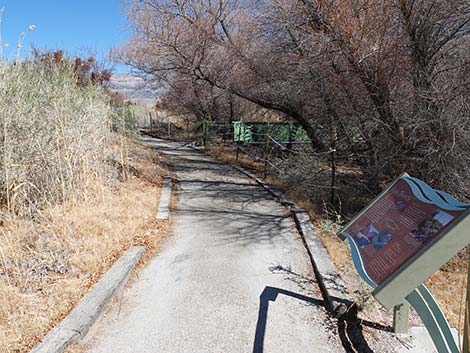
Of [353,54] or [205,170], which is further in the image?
[205,170]

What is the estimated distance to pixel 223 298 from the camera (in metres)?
3.73

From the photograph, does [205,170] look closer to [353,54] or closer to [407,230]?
[353,54]

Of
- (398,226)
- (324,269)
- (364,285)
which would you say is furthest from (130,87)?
(398,226)

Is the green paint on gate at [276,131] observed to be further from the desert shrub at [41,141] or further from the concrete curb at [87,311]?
the concrete curb at [87,311]

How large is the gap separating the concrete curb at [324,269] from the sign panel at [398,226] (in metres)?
1.06

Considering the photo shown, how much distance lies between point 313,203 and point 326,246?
2441 millimetres

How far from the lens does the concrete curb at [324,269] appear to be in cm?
356

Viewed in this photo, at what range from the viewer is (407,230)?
208 cm

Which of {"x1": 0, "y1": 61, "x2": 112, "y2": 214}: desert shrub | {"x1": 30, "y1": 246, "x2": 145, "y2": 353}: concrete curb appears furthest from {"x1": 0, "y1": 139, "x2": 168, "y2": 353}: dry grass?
{"x1": 0, "y1": 61, "x2": 112, "y2": 214}: desert shrub

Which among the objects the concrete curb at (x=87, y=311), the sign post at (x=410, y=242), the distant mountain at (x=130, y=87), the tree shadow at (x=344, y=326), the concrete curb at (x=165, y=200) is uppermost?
the distant mountain at (x=130, y=87)

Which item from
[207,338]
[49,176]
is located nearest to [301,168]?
[49,176]

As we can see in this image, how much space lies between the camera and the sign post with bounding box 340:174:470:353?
175 cm

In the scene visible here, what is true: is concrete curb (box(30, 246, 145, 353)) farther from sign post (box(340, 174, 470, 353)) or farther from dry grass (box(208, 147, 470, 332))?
dry grass (box(208, 147, 470, 332))

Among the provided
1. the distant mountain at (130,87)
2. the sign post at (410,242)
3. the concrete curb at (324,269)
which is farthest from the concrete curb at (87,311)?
the distant mountain at (130,87)
